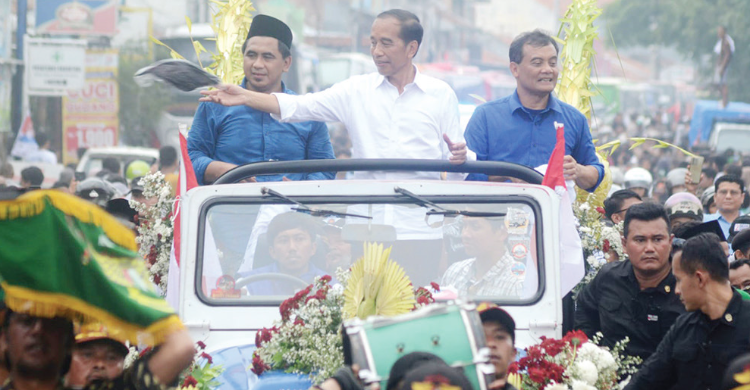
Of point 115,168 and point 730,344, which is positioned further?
point 115,168

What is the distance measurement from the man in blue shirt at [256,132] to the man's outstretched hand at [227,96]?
24.0 inches

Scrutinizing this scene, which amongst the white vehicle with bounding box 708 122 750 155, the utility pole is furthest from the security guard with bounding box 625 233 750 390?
the white vehicle with bounding box 708 122 750 155

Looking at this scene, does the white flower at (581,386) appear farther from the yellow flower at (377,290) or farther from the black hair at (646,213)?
the black hair at (646,213)

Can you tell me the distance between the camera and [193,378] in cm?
426

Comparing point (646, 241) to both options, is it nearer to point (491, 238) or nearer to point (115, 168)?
point (491, 238)

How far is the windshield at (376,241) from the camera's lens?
4.88 metres

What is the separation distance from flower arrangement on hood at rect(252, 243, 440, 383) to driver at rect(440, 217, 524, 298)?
332 mm

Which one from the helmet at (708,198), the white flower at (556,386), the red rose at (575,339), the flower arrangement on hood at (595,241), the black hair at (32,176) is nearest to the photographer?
the white flower at (556,386)

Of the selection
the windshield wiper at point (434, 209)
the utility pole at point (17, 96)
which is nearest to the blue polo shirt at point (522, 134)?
the windshield wiper at point (434, 209)

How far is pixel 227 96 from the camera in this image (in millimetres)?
5320

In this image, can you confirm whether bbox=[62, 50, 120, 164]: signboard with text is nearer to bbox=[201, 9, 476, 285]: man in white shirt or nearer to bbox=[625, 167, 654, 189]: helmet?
bbox=[625, 167, 654, 189]: helmet

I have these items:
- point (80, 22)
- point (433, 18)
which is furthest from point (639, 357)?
point (433, 18)

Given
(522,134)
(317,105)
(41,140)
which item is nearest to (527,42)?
(522,134)

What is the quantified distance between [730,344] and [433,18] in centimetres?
5911
